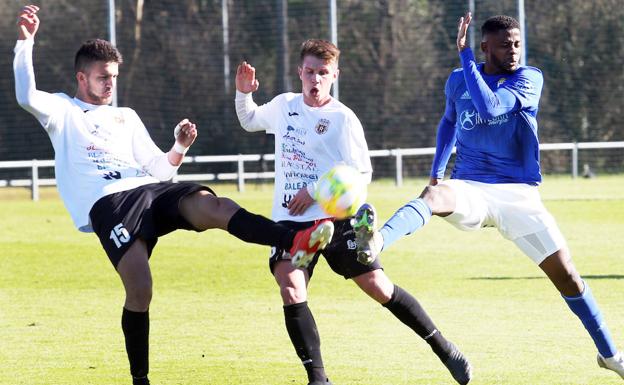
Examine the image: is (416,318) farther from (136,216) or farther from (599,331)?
(136,216)

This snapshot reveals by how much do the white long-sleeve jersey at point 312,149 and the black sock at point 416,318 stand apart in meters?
0.73

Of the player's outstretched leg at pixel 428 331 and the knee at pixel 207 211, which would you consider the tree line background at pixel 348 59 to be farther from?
the knee at pixel 207 211

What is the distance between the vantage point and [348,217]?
713cm

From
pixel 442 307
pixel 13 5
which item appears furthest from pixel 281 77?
pixel 442 307

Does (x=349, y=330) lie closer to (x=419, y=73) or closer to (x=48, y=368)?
(x=48, y=368)

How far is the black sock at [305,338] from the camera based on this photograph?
23.9 ft

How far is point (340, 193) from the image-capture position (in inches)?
266

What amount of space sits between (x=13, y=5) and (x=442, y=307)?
26.0 m

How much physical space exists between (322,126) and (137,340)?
1.65m

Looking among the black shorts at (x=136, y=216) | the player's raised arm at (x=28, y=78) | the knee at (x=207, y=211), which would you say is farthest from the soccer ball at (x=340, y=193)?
the player's raised arm at (x=28, y=78)

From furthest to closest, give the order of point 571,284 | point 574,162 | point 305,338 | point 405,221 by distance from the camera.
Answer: point 574,162 < point 571,284 < point 305,338 < point 405,221

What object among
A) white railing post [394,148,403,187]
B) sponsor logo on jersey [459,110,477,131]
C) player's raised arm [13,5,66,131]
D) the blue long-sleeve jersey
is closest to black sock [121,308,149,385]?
player's raised arm [13,5,66,131]

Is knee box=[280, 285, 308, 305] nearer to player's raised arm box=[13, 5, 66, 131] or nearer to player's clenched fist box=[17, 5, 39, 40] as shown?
player's raised arm box=[13, 5, 66, 131]

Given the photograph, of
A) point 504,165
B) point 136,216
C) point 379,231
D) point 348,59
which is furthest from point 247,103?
point 348,59
